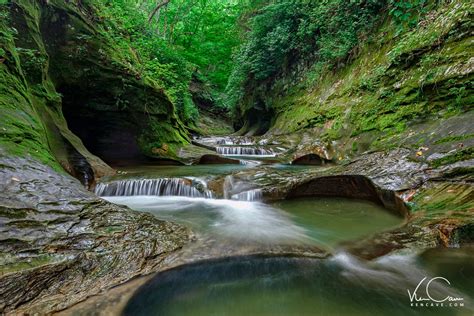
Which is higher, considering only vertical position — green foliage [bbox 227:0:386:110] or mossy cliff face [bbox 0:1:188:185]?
green foliage [bbox 227:0:386:110]

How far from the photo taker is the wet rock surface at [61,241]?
2.04m

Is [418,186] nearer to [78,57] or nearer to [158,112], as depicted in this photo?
[158,112]

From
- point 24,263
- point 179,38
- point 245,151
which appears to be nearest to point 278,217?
point 24,263

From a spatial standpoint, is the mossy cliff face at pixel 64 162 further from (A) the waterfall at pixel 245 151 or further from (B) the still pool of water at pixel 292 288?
(A) the waterfall at pixel 245 151

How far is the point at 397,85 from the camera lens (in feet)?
22.0

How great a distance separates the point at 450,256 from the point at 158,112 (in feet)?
27.1

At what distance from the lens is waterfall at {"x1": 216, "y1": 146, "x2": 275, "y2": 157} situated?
34.0ft

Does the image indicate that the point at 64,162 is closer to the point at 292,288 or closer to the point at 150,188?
the point at 150,188

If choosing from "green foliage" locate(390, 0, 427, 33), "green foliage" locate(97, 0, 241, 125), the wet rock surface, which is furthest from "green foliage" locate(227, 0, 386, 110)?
the wet rock surface

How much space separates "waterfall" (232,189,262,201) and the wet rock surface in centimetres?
196

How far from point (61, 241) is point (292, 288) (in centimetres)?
221

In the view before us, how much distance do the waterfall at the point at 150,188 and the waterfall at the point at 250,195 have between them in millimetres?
809
